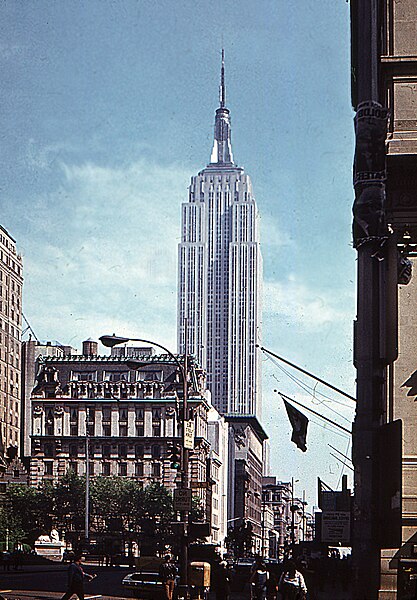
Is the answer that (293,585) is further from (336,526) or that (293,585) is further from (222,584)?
(222,584)

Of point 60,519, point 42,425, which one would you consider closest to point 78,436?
point 42,425

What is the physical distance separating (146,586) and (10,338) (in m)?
104

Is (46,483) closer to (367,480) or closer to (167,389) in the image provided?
(167,389)

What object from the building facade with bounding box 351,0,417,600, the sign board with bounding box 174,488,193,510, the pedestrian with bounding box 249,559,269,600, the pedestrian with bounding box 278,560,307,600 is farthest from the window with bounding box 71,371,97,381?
the building facade with bounding box 351,0,417,600

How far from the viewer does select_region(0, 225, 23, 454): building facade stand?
139000 millimetres

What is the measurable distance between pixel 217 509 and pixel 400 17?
487 feet

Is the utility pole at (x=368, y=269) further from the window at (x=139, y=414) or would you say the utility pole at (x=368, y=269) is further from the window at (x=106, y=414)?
the window at (x=106, y=414)

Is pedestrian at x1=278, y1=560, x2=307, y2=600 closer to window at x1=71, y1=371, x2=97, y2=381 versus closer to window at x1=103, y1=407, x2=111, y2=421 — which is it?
window at x1=103, y1=407, x2=111, y2=421

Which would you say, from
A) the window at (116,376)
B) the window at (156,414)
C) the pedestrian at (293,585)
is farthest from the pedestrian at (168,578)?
the window at (116,376)

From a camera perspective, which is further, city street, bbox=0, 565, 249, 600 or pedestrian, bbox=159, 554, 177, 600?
city street, bbox=0, 565, 249, 600

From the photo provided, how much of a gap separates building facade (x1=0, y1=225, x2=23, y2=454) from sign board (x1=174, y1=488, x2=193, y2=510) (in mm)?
99224

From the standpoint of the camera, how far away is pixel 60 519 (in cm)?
13512

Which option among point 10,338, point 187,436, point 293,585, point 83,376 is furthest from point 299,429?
point 83,376

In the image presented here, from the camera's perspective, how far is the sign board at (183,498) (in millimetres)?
37969
